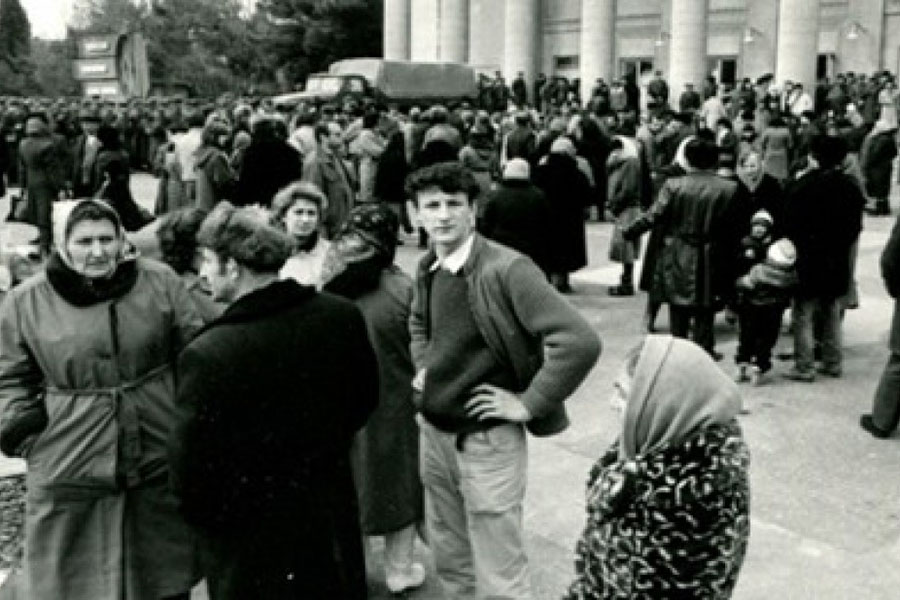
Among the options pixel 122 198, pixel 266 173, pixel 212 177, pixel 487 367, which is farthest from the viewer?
pixel 212 177

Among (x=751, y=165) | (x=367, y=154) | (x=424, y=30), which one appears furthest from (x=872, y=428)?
(x=424, y=30)

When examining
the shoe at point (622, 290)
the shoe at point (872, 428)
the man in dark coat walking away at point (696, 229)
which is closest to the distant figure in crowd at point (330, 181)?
the shoe at point (622, 290)

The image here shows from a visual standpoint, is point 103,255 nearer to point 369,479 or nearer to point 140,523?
point 140,523

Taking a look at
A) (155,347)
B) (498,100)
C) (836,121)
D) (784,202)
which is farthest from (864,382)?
(498,100)

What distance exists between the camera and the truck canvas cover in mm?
33625

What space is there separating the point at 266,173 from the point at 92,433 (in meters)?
4.41

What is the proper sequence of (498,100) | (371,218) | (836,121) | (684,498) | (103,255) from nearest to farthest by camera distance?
(684,498) → (103,255) → (371,218) → (836,121) → (498,100)

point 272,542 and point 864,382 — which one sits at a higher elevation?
point 272,542

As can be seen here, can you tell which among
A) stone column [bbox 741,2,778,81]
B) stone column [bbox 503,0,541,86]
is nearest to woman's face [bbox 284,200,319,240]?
stone column [bbox 741,2,778,81]

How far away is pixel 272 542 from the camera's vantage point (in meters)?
3.39

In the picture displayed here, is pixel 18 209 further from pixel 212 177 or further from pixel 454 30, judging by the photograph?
pixel 454 30

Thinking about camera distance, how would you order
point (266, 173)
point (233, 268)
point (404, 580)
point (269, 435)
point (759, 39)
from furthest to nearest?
point (759, 39) < point (266, 173) < point (404, 580) < point (233, 268) < point (269, 435)

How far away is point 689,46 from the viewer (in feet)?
121

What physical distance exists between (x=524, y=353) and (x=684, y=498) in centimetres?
149
